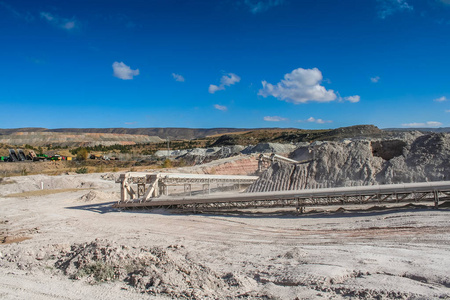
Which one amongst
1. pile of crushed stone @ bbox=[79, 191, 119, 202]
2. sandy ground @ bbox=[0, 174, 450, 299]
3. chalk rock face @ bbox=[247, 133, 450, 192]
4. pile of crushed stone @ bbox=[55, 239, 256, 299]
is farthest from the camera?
pile of crushed stone @ bbox=[79, 191, 119, 202]

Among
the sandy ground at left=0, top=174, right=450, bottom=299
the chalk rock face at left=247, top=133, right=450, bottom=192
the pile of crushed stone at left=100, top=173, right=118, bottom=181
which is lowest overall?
the pile of crushed stone at left=100, top=173, right=118, bottom=181

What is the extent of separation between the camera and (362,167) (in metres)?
14.7

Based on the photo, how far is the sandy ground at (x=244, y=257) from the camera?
555 cm

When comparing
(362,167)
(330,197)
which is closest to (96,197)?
(330,197)

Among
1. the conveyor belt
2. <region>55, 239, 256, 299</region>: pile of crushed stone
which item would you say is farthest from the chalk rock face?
<region>55, 239, 256, 299</region>: pile of crushed stone

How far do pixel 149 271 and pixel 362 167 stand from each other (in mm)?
11078

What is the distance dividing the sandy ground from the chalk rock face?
313 cm

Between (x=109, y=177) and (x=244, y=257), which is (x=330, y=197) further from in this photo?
(x=109, y=177)

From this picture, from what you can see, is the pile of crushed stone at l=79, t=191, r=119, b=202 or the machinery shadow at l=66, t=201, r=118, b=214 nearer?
the machinery shadow at l=66, t=201, r=118, b=214

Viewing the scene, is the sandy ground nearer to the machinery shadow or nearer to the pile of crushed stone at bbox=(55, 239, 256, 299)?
the pile of crushed stone at bbox=(55, 239, 256, 299)

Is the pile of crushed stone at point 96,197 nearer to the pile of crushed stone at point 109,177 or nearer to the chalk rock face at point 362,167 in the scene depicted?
the chalk rock face at point 362,167

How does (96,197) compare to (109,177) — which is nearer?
(96,197)

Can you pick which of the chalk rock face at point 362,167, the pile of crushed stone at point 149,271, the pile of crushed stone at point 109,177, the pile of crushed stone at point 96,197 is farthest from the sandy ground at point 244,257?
the pile of crushed stone at point 109,177

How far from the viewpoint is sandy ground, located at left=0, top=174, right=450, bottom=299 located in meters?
5.55
